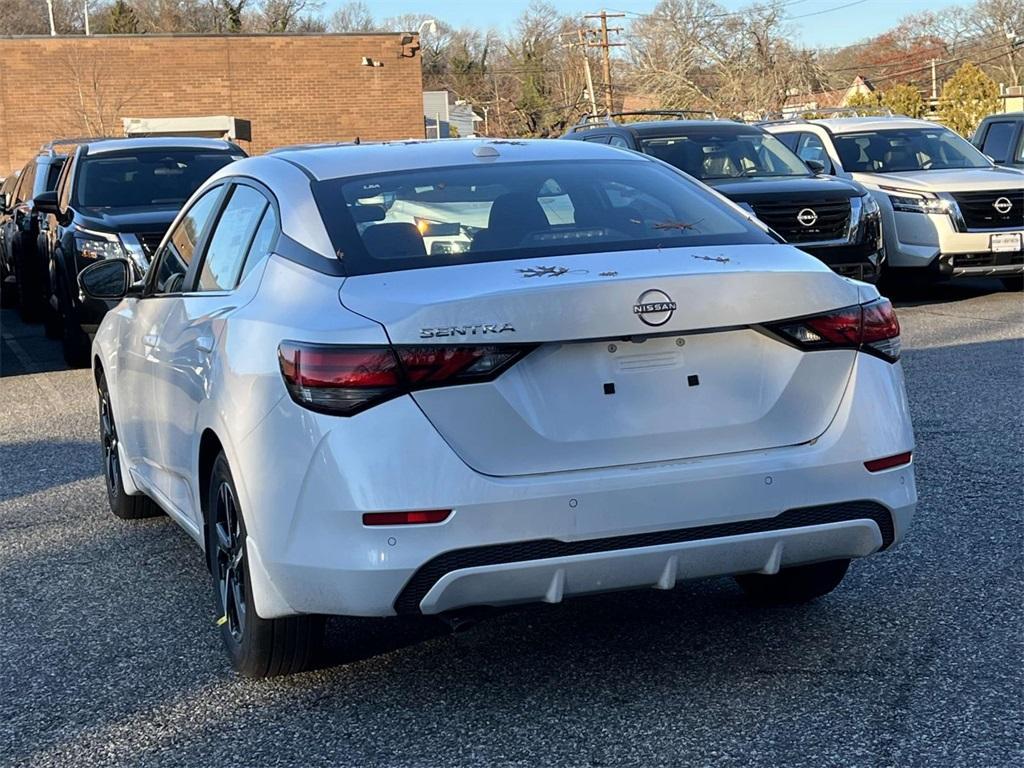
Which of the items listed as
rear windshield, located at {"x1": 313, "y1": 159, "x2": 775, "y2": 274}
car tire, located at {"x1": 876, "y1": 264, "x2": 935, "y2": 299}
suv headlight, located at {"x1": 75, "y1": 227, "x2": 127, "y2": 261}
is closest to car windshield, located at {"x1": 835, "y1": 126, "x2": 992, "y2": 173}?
car tire, located at {"x1": 876, "y1": 264, "x2": 935, "y2": 299}

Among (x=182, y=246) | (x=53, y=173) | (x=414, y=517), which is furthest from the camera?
(x=53, y=173)

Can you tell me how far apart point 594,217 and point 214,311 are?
1275 millimetres

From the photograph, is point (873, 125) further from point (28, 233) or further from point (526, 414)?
point (526, 414)

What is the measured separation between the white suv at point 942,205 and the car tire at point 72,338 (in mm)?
8088

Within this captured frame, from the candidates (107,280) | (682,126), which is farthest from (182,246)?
(682,126)

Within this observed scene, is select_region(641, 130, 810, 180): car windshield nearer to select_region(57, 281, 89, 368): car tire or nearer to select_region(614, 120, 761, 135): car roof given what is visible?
select_region(614, 120, 761, 135): car roof

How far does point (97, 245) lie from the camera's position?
472 inches

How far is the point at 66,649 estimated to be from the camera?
5.00m

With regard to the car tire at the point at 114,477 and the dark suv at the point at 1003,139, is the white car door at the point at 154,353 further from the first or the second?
the dark suv at the point at 1003,139

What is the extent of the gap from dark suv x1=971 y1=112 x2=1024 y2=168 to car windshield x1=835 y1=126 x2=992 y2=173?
151cm

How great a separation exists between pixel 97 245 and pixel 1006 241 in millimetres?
8655

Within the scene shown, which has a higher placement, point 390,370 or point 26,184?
point 26,184

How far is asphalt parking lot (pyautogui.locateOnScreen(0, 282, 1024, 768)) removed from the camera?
3.92 metres

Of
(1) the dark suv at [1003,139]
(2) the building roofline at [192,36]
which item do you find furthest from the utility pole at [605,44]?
(1) the dark suv at [1003,139]
